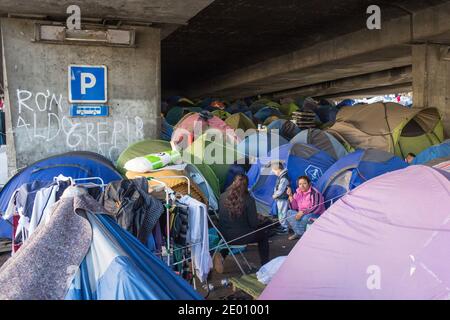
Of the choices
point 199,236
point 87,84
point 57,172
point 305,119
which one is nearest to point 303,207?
point 199,236

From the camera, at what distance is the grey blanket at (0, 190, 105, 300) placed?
274cm

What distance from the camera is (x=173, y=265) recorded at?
522cm

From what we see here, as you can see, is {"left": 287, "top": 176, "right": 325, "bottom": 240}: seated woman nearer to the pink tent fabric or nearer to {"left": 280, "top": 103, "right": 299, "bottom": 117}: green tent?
the pink tent fabric

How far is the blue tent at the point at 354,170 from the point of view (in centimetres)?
904

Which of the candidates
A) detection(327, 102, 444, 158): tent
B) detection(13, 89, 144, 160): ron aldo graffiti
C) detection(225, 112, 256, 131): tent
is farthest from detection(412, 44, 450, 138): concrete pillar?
detection(13, 89, 144, 160): ron aldo graffiti

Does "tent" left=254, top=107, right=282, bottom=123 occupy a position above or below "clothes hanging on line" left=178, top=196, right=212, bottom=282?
above

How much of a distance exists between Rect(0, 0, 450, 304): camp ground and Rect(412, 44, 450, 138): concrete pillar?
1.7 inches

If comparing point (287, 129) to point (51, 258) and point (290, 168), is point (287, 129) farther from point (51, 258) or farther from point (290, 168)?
point (51, 258)

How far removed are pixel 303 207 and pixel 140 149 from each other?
137 inches

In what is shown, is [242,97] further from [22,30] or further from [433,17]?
[22,30]

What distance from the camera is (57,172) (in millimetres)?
7910

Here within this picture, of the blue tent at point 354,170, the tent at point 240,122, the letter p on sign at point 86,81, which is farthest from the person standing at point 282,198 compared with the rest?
the tent at point 240,122

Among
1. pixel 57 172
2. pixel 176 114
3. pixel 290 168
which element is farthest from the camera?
pixel 176 114
